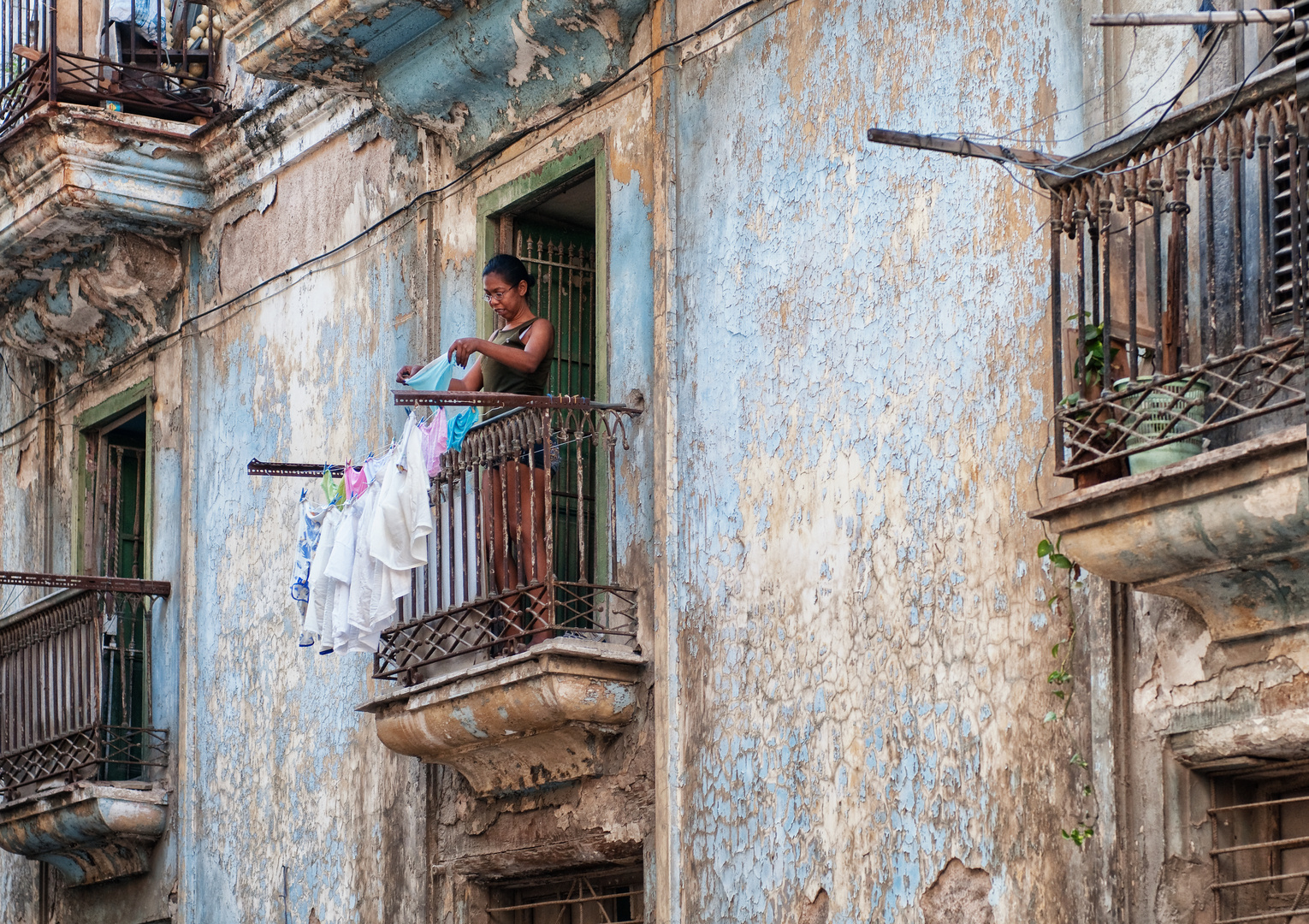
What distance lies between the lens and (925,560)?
23.3 ft

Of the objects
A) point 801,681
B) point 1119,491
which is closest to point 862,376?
point 801,681

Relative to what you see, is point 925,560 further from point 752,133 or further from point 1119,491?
point 752,133

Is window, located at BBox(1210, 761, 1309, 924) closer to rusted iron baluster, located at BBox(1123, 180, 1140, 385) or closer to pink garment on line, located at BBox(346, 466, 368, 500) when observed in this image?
rusted iron baluster, located at BBox(1123, 180, 1140, 385)

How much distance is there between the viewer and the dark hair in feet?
29.2

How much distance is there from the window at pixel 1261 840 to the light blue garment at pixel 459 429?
3.50m

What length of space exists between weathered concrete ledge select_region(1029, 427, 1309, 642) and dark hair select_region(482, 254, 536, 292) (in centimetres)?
325

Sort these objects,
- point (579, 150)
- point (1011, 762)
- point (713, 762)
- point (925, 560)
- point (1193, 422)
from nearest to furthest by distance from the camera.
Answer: point (1193, 422) → point (1011, 762) → point (925, 560) → point (713, 762) → point (579, 150)

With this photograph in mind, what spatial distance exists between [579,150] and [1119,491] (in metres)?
3.72

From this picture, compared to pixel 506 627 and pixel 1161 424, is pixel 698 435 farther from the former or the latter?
pixel 1161 424

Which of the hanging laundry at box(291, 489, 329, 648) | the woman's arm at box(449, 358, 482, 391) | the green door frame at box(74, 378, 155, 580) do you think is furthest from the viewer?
the green door frame at box(74, 378, 155, 580)

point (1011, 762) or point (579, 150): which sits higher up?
point (579, 150)

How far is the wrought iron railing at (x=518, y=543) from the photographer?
8.34 meters

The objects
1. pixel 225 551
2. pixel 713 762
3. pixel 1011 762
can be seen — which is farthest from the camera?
pixel 225 551

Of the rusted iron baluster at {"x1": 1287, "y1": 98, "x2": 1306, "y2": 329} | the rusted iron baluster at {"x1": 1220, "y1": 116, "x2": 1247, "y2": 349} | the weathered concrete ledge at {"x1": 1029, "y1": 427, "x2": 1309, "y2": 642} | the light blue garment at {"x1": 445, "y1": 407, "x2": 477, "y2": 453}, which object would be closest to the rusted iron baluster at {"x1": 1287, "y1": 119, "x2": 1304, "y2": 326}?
the rusted iron baluster at {"x1": 1287, "y1": 98, "x2": 1306, "y2": 329}
